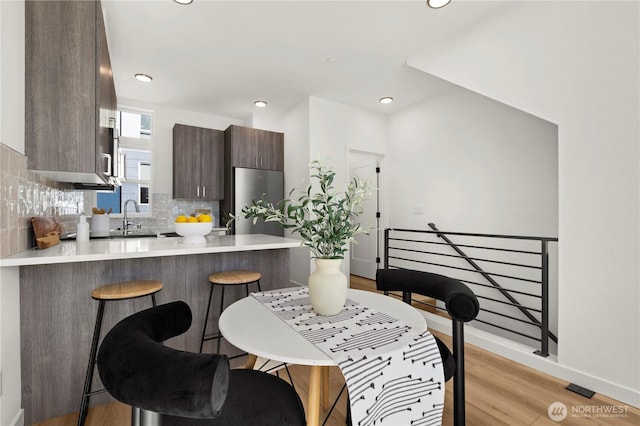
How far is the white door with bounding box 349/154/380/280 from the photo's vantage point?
202 inches

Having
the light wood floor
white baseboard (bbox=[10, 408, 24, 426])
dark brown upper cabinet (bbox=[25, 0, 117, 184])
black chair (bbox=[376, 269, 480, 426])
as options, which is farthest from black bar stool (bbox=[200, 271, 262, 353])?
black chair (bbox=[376, 269, 480, 426])

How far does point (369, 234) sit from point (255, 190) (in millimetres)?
1974

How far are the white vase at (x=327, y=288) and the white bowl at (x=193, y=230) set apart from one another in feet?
4.37

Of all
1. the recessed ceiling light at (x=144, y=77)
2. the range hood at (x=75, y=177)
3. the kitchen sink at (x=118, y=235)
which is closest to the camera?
the range hood at (x=75, y=177)

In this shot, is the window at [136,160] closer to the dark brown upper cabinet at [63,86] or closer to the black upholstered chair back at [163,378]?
the dark brown upper cabinet at [63,86]

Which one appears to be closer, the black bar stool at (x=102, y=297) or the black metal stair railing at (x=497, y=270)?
the black bar stool at (x=102, y=297)

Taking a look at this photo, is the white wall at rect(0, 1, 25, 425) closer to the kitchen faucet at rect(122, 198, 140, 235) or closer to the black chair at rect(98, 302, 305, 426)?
the black chair at rect(98, 302, 305, 426)

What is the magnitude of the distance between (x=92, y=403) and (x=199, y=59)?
308cm

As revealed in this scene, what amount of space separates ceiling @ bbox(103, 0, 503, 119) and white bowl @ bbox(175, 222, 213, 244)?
5.66ft

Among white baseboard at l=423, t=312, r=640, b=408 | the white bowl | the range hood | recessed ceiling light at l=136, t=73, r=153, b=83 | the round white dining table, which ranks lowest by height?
white baseboard at l=423, t=312, r=640, b=408

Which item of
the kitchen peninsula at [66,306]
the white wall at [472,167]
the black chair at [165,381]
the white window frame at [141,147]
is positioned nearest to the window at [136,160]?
the white window frame at [141,147]

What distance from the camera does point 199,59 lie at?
3.21 metres

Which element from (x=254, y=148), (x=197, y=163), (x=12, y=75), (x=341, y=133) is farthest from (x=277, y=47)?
(x=197, y=163)

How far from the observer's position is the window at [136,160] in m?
4.35
